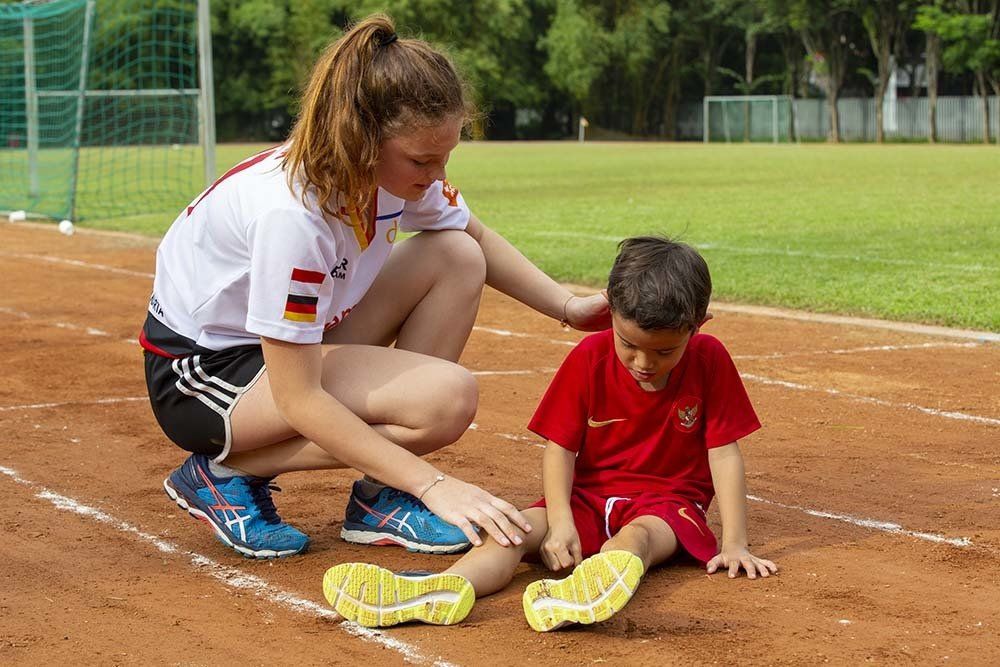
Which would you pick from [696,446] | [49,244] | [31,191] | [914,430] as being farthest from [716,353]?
[31,191]

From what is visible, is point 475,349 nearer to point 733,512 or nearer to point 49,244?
point 733,512

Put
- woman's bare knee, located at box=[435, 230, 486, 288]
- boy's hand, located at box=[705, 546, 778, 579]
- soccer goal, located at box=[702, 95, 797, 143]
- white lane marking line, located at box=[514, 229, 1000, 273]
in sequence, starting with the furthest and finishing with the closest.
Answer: soccer goal, located at box=[702, 95, 797, 143] → white lane marking line, located at box=[514, 229, 1000, 273] → woman's bare knee, located at box=[435, 230, 486, 288] → boy's hand, located at box=[705, 546, 778, 579]

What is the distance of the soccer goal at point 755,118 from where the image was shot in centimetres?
4947

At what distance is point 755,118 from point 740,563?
4830 centimetres

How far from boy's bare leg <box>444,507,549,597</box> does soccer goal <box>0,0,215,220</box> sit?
12437 millimetres

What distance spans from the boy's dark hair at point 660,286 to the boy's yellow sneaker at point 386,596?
79 centimetres

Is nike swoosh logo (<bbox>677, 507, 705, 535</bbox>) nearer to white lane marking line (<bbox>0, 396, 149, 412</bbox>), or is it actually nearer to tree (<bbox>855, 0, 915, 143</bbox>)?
white lane marking line (<bbox>0, 396, 149, 412</bbox>)

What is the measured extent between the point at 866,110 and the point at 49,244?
38406 mm

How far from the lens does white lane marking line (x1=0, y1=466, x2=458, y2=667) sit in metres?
3.17

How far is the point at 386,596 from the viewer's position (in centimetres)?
321

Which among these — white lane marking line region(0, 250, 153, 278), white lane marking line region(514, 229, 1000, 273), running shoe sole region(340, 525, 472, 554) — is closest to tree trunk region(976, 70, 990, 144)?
white lane marking line region(514, 229, 1000, 273)

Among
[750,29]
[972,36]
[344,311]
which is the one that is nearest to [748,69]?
[750,29]

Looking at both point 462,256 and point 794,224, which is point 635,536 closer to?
point 462,256

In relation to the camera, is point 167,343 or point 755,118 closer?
point 167,343
